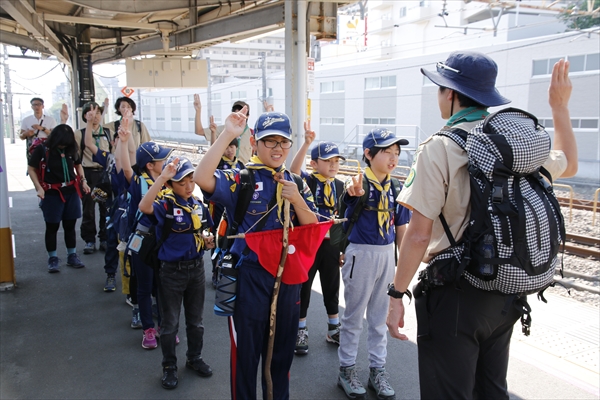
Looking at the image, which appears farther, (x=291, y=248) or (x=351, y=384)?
(x=351, y=384)

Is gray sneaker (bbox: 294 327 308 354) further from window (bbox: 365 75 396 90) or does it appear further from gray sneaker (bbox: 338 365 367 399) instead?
window (bbox: 365 75 396 90)

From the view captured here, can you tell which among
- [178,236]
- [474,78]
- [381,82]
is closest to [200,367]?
[178,236]

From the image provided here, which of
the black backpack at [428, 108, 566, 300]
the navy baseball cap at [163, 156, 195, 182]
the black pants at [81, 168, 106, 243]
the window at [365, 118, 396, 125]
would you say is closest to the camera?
the black backpack at [428, 108, 566, 300]

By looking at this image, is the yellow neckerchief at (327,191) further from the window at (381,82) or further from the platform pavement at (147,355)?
the window at (381,82)

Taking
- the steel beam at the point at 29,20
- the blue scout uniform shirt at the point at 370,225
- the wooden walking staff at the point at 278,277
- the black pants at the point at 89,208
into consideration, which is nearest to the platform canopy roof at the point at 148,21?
the steel beam at the point at 29,20

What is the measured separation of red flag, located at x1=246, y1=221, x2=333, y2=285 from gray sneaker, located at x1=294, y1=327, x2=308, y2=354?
5.59 ft

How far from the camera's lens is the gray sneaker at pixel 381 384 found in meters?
3.76

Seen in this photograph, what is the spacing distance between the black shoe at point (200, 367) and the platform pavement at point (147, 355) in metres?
0.06

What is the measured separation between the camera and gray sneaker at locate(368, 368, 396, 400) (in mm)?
3756

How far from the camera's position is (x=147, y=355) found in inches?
178

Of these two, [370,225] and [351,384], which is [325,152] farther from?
[351,384]

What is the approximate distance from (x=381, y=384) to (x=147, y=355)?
217 cm

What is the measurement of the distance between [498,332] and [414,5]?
53.7 meters

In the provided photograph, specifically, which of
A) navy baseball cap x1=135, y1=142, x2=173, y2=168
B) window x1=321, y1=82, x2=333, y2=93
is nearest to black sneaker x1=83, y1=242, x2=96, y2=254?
navy baseball cap x1=135, y1=142, x2=173, y2=168
